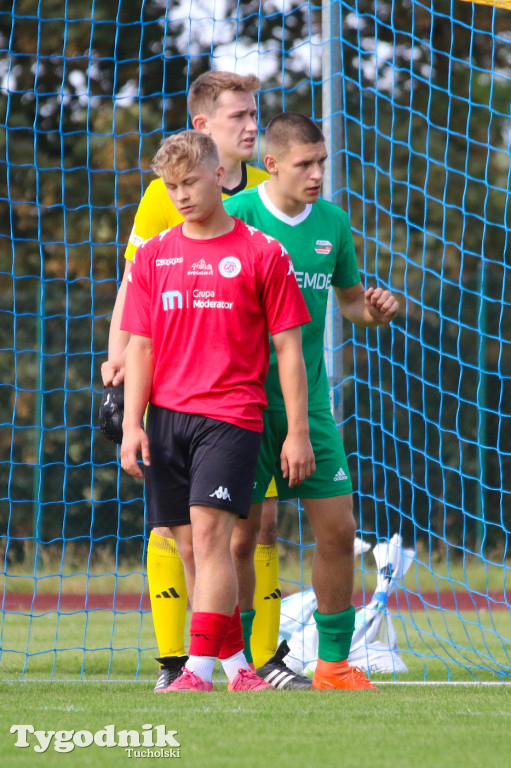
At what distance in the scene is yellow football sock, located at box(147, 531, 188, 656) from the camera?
414 centimetres

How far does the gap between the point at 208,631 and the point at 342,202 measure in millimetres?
7262

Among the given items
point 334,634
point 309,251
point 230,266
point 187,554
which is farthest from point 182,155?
point 334,634

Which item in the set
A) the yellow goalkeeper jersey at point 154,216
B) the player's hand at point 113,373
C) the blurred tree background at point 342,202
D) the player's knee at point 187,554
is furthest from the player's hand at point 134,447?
the blurred tree background at point 342,202

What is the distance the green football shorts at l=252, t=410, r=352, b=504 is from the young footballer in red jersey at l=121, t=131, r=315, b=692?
222 millimetres

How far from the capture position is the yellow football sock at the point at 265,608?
168 inches

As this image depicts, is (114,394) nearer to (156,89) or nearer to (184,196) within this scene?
(184,196)

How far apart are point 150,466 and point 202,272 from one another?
24.1 inches

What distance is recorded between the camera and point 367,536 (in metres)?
9.64

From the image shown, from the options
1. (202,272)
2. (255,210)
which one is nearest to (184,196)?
(202,272)

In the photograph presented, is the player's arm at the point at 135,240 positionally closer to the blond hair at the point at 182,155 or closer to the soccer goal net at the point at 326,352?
the blond hair at the point at 182,155

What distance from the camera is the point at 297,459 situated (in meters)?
3.67

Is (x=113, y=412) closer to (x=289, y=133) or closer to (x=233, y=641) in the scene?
(x=233, y=641)

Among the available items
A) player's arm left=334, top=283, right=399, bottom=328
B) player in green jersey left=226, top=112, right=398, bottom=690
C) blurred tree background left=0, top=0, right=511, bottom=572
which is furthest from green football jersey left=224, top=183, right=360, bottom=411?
blurred tree background left=0, top=0, right=511, bottom=572

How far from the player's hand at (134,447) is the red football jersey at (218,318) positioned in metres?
0.12
